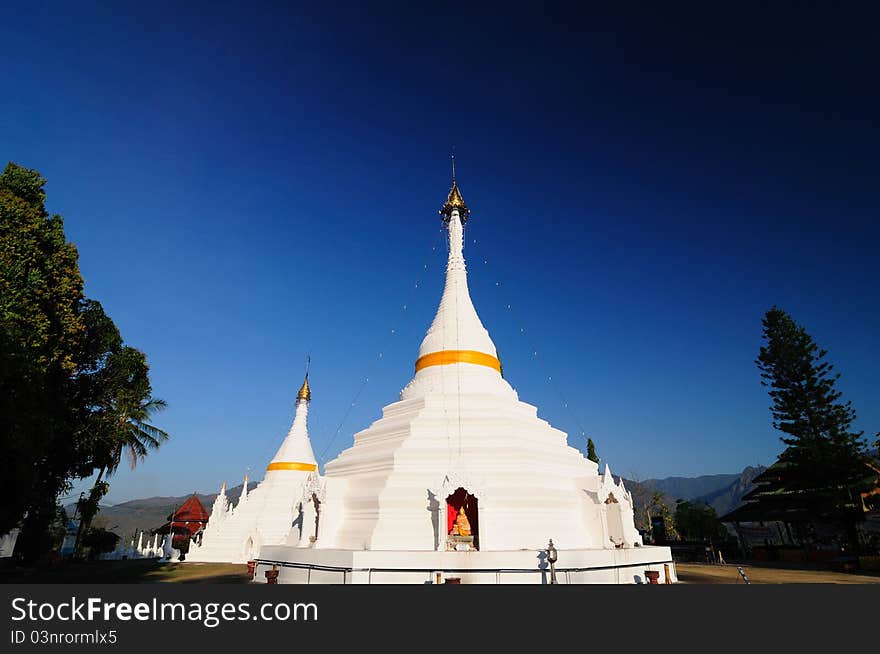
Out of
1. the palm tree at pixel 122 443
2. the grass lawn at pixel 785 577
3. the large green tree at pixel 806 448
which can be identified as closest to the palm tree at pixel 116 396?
the palm tree at pixel 122 443

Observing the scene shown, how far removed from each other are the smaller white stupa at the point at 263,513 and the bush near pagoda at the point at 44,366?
10574mm

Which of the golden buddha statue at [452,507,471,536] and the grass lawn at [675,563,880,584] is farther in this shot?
the grass lawn at [675,563,880,584]

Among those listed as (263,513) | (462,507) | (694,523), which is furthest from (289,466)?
(694,523)

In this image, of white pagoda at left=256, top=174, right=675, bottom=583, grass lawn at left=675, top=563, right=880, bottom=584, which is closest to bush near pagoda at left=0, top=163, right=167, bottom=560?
white pagoda at left=256, top=174, right=675, bottom=583

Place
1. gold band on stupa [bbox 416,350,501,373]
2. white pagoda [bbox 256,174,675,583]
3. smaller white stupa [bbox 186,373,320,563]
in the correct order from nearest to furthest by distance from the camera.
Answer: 1. white pagoda [bbox 256,174,675,583]
2. gold band on stupa [bbox 416,350,501,373]
3. smaller white stupa [bbox 186,373,320,563]

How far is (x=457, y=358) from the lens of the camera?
21594 millimetres

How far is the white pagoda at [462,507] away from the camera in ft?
45.6

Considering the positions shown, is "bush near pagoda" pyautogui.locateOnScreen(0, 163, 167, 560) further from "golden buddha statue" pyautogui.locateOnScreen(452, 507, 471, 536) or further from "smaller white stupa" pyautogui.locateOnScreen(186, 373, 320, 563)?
"golden buddha statue" pyautogui.locateOnScreen(452, 507, 471, 536)

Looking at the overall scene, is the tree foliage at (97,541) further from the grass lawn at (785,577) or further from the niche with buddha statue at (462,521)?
the grass lawn at (785,577)

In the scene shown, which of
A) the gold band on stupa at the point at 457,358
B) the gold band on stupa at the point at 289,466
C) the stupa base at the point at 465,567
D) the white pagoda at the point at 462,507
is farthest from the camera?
the gold band on stupa at the point at 289,466

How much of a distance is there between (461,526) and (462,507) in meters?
0.59

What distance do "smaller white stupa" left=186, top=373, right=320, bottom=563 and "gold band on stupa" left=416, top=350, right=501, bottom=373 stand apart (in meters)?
13.8

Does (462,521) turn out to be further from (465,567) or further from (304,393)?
(304,393)

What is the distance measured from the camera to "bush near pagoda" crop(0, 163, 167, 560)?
1570 cm
